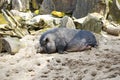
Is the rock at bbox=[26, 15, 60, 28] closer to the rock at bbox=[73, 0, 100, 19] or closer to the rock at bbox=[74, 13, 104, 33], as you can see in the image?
the rock at bbox=[73, 0, 100, 19]

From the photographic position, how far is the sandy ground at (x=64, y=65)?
17.1 feet

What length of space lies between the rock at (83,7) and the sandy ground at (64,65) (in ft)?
10.6

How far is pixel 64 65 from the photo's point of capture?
6.05 m

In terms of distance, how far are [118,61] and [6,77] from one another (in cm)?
203

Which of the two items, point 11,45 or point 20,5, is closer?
point 11,45

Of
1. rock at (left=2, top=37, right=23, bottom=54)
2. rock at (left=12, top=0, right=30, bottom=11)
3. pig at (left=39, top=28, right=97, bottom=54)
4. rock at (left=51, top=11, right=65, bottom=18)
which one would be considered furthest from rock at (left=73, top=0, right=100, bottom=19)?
rock at (left=2, top=37, right=23, bottom=54)

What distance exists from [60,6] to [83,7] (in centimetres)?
150

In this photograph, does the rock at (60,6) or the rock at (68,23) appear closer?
the rock at (68,23)

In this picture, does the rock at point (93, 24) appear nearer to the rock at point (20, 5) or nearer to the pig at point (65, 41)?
the pig at point (65, 41)

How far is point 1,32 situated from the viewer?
8.60 m

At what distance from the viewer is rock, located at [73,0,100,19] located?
10.8m

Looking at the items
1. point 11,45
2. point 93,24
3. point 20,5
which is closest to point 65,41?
point 11,45

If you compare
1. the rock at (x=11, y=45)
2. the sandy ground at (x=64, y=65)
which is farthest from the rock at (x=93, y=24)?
the rock at (x=11, y=45)

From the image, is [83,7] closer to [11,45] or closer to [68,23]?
[68,23]
